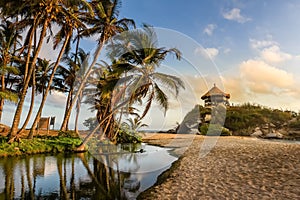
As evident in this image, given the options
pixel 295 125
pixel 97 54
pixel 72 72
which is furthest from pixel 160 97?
pixel 295 125

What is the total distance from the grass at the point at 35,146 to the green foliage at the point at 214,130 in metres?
15.7

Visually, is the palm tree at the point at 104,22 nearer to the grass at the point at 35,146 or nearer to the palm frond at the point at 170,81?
the grass at the point at 35,146

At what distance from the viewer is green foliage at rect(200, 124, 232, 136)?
27.7 meters

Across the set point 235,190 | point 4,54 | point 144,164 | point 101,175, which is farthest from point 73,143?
point 235,190

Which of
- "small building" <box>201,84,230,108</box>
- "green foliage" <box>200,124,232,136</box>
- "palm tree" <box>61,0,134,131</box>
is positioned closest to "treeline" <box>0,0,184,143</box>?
"palm tree" <box>61,0,134,131</box>

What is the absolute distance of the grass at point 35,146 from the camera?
1330 centimetres

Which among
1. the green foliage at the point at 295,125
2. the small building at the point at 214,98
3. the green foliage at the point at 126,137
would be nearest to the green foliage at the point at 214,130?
the small building at the point at 214,98

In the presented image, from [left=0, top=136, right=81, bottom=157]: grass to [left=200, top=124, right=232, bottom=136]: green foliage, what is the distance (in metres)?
15.7

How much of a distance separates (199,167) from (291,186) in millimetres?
3771

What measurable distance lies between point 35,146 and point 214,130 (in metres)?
19.1

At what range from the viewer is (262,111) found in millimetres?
33875

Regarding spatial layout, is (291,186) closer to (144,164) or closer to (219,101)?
(144,164)

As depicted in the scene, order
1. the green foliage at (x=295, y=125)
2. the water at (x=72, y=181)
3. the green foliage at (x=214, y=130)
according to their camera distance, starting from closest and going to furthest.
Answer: the water at (x=72, y=181) → the green foliage at (x=295, y=125) → the green foliage at (x=214, y=130)

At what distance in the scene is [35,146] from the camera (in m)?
15.1
